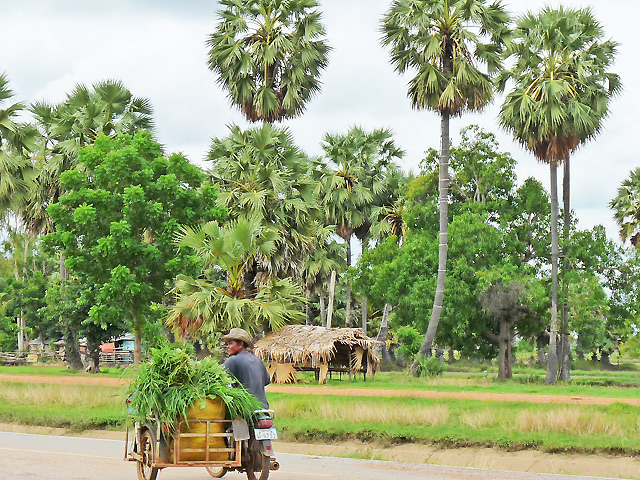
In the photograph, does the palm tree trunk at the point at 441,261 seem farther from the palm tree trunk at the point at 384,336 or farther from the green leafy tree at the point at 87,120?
the palm tree trunk at the point at 384,336

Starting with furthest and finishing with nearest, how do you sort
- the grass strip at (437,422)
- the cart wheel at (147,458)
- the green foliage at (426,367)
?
the green foliage at (426,367), the grass strip at (437,422), the cart wheel at (147,458)

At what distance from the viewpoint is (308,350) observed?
34875 millimetres

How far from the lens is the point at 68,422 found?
18047 mm

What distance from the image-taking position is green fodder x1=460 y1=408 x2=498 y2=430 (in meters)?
15.4

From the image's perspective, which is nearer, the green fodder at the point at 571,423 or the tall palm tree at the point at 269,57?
the green fodder at the point at 571,423

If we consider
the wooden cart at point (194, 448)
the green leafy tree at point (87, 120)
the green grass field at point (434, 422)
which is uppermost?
the green leafy tree at point (87, 120)

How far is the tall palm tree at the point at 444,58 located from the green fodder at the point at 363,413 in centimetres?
1894

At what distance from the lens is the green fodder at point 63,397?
2050 centimetres

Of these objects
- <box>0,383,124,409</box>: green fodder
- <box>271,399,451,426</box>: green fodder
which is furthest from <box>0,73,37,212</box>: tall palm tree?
<box>271,399,451,426</box>: green fodder

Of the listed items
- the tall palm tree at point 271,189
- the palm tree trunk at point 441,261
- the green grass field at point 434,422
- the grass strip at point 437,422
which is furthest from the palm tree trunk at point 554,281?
the grass strip at point 437,422

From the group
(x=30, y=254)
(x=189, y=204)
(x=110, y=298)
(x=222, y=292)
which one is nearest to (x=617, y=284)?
(x=222, y=292)

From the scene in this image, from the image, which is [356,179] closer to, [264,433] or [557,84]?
[557,84]

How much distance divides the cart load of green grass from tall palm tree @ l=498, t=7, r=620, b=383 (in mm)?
30112

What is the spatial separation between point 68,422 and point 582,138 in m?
27.5
